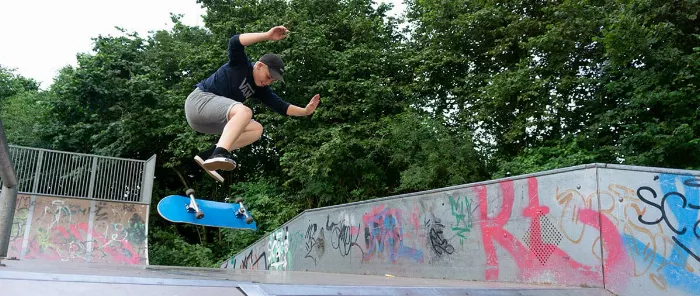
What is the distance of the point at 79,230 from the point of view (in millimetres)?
13133

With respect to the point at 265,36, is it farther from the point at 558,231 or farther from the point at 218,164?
the point at 558,231

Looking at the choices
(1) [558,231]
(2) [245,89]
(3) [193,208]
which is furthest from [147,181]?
(1) [558,231]

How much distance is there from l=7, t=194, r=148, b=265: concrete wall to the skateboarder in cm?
1042

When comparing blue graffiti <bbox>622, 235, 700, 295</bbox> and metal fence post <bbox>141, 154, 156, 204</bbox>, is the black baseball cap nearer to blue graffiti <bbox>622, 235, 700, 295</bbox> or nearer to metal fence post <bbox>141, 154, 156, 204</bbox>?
blue graffiti <bbox>622, 235, 700, 295</bbox>

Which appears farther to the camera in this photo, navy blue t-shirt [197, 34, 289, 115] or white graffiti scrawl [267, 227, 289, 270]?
white graffiti scrawl [267, 227, 289, 270]

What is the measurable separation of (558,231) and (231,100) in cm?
305

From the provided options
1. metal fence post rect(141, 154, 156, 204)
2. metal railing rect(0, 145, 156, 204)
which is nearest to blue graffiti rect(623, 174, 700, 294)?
metal railing rect(0, 145, 156, 204)

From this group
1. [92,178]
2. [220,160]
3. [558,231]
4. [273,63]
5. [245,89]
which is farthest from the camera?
[92,178]

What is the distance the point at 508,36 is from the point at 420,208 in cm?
902

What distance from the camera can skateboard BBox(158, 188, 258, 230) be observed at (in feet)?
21.8

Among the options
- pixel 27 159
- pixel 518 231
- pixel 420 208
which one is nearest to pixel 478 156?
pixel 420 208

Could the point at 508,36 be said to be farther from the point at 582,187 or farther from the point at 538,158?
the point at 582,187

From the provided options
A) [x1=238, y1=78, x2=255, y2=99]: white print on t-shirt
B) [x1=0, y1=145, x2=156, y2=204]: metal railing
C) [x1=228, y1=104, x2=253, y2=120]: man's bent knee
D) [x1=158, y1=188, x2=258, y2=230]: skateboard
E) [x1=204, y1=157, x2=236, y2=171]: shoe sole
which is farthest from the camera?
[x1=0, y1=145, x2=156, y2=204]: metal railing

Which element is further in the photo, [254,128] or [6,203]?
[254,128]
